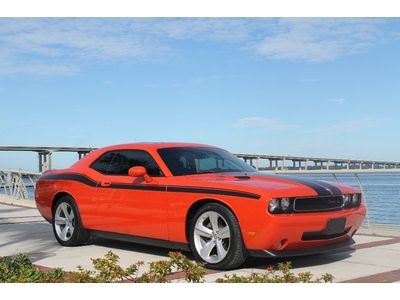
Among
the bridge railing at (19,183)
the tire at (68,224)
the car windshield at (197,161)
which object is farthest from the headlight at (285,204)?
the bridge railing at (19,183)

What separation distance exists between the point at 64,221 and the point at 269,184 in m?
3.58

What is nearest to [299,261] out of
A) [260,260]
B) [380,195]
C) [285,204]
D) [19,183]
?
[260,260]

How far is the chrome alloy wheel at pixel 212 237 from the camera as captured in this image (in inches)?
252

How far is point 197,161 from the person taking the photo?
7.50 m

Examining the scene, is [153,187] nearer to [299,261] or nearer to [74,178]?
[74,178]

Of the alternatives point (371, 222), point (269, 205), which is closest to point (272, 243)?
point (269, 205)

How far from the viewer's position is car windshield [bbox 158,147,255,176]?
24.0ft

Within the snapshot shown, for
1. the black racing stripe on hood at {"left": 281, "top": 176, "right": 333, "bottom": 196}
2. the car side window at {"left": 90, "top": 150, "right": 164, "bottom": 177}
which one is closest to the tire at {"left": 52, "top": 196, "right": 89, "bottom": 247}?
the car side window at {"left": 90, "top": 150, "right": 164, "bottom": 177}

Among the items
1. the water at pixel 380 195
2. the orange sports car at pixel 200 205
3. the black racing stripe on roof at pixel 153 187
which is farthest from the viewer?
the water at pixel 380 195

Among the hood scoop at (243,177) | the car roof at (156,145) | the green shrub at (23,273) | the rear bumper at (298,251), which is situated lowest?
the rear bumper at (298,251)

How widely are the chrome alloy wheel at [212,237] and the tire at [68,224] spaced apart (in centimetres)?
231

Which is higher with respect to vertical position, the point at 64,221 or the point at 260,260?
the point at 64,221

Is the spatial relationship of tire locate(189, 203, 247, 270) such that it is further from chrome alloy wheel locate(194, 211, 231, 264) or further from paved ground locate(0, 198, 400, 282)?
paved ground locate(0, 198, 400, 282)

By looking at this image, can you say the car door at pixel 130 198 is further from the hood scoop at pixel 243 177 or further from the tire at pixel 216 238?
the hood scoop at pixel 243 177
